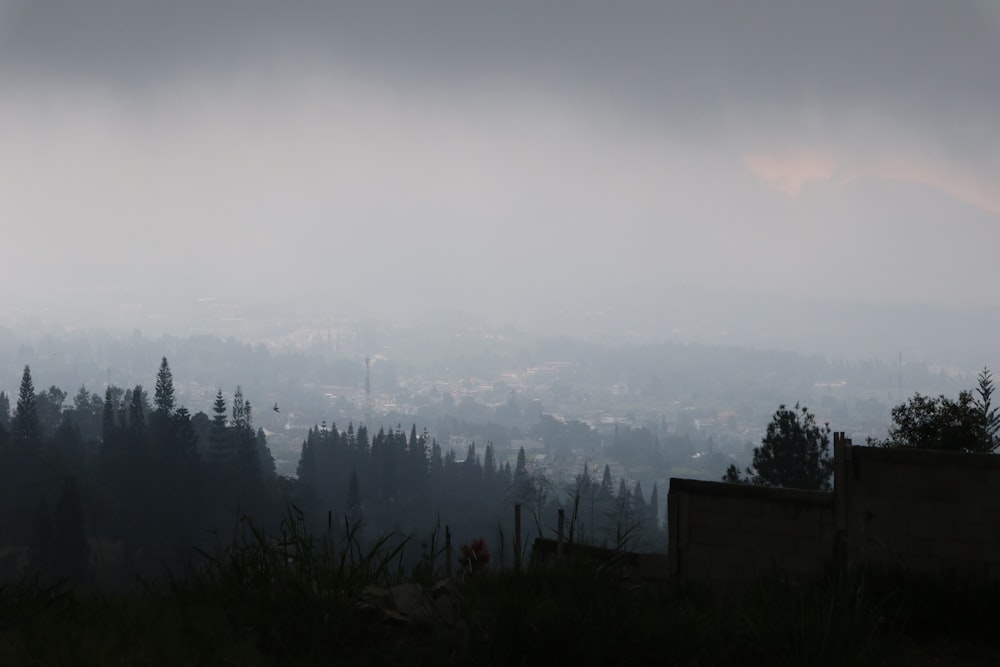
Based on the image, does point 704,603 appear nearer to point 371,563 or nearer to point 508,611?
point 508,611

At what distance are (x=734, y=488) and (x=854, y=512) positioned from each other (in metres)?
2.15

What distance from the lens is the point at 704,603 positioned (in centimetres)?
885

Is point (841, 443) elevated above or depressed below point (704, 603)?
above

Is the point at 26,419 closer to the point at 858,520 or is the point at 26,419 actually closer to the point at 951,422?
the point at 951,422

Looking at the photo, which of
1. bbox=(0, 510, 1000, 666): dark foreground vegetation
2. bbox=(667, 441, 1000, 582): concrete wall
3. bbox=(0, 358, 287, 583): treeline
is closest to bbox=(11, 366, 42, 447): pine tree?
bbox=(0, 358, 287, 583): treeline

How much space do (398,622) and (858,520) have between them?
28.8 ft

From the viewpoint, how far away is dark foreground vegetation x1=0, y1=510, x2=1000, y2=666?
6672mm

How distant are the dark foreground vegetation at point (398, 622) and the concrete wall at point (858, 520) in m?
3.85

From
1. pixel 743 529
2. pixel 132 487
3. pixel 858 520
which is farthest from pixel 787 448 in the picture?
pixel 132 487

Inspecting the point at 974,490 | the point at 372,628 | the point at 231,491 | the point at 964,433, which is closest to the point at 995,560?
the point at 974,490

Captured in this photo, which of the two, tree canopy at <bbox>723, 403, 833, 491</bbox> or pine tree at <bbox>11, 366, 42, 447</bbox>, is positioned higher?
tree canopy at <bbox>723, 403, 833, 491</bbox>

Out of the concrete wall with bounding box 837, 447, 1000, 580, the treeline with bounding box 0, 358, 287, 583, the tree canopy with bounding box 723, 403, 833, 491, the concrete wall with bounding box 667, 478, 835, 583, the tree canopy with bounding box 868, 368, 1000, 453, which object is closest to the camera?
the concrete wall with bounding box 837, 447, 1000, 580

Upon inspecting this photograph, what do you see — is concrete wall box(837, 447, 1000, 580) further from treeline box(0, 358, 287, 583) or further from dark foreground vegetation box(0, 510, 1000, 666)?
treeline box(0, 358, 287, 583)

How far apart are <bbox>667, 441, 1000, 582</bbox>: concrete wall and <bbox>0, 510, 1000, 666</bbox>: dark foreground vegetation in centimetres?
385
